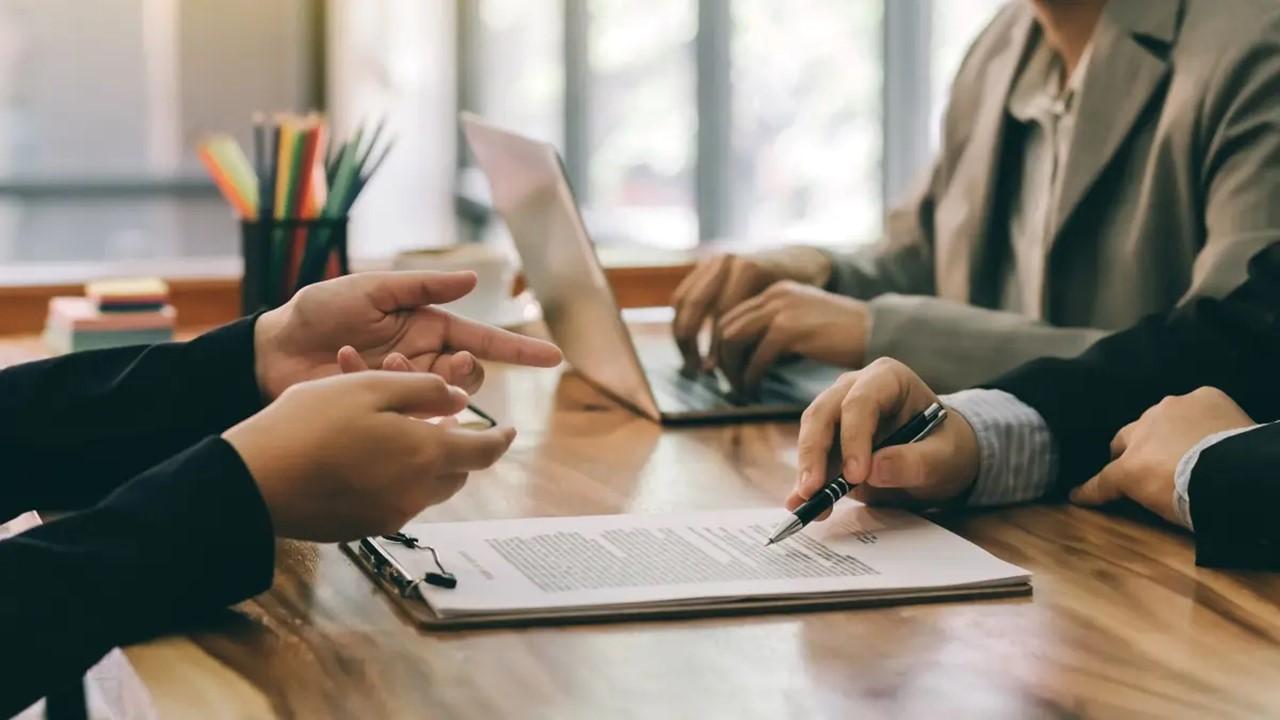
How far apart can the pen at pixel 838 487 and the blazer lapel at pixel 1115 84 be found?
0.55 m

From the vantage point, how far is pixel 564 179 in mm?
1486

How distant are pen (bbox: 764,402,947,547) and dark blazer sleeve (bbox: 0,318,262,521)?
402mm

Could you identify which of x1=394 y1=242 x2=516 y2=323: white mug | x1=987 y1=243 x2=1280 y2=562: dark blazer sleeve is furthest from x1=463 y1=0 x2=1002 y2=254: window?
x1=987 y1=243 x2=1280 y2=562: dark blazer sleeve

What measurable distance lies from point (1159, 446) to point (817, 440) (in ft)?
0.77

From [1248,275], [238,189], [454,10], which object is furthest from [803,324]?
[454,10]

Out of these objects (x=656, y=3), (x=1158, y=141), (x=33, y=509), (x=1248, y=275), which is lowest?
(x=33, y=509)

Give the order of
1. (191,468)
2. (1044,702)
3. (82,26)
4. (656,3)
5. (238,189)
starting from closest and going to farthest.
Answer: (1044,702) → (191,468) → (238,189) → (656,3) → (82,26)

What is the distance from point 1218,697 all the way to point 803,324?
33.7 inches

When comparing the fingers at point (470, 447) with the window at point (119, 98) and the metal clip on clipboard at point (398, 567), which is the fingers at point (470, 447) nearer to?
the metal clip on clipboard at point (398, 567)

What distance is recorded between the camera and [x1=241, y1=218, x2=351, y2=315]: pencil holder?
1.86 meters

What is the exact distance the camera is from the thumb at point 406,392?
854 mm

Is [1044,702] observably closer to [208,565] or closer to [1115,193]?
[208,565]

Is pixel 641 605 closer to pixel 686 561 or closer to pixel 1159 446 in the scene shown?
pixel 686 561

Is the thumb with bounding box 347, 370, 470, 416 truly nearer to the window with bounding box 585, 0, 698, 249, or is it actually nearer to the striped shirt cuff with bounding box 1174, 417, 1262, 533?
the striped shirt cuff with bounding box 1174, 417, 1262, 533
